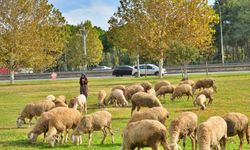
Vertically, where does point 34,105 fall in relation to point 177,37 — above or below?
below

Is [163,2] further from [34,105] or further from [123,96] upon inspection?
[34,105]

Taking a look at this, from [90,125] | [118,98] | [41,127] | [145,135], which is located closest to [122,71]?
[118,98]

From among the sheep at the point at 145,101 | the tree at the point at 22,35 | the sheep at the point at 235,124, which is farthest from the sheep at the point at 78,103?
the tree at the point at 22,35

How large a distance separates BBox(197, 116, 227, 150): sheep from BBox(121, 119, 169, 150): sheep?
102 centimetres

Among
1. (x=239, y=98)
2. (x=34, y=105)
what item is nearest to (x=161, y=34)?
(x=239, y=98)

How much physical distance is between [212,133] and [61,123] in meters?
6.51

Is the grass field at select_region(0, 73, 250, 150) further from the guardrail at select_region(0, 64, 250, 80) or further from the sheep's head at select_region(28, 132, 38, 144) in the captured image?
the guardrail at select_region(0, 64, 250, 80)

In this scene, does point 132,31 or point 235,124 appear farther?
point 132,31

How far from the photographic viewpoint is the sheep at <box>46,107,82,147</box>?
17.2m

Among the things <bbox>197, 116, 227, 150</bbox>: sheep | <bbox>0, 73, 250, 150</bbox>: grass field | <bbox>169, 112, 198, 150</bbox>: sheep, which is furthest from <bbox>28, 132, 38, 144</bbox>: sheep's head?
<bbox>197, 116, 227, 150</bbox>: sheep

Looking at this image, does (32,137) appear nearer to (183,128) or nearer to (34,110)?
(34,110)

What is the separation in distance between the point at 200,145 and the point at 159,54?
4188 centimetres

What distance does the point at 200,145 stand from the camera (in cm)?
1277

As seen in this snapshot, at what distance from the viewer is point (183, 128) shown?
48.7 feet
